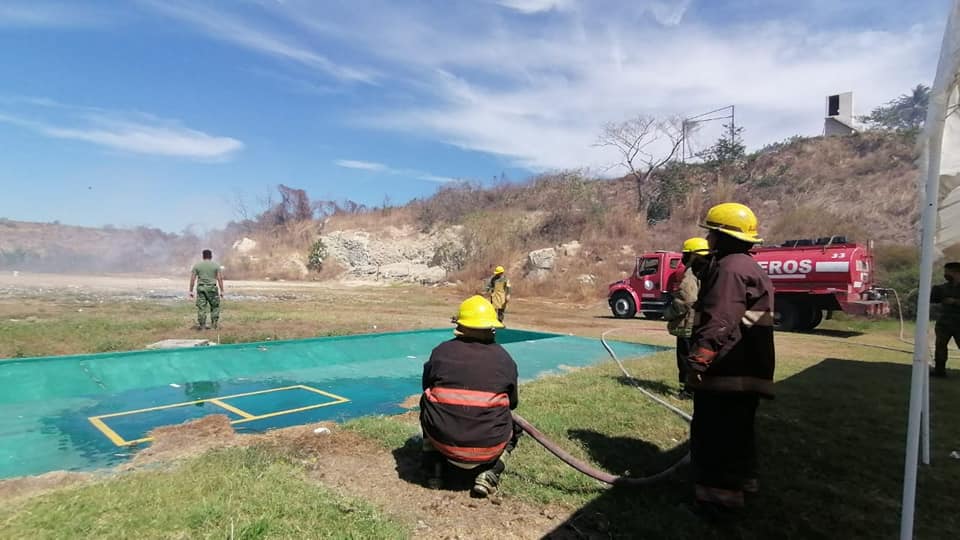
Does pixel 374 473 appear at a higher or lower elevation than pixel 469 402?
lower

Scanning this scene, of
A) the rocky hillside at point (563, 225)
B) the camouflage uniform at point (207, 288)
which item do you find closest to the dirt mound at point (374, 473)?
the camouflage uniform at point (207, 288)

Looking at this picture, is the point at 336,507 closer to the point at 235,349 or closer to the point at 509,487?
the point at 509,487

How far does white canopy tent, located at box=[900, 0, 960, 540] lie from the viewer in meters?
2.64

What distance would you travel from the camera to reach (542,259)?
30.4 meters

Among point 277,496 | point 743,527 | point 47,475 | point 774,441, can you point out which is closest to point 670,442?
point 774,441

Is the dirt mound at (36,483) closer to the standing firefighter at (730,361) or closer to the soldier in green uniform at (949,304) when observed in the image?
A: the standing firefighter at (730,361)

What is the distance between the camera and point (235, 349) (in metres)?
9.11

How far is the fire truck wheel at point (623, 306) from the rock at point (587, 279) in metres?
6.86

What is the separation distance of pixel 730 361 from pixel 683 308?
Answer: 9.64ft

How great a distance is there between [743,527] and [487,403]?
1.79 m

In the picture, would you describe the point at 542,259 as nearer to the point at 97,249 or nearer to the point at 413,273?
the point at 413,273

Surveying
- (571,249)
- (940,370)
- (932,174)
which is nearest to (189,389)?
(932,174)

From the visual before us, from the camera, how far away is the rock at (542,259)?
2998 centimetres

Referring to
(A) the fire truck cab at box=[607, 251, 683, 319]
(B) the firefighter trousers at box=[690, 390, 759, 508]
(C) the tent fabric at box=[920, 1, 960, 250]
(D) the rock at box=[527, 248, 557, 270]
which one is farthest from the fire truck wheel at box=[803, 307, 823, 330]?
(B) the firefighter trousers at box=[690, 390, 759, 508]
